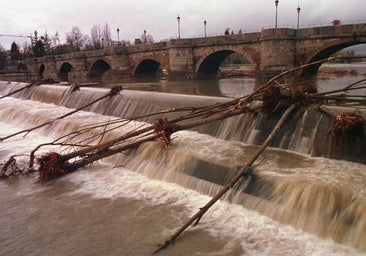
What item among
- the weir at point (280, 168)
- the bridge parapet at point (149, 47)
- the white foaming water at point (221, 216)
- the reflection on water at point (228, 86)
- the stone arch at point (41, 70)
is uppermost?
the bridge parapet at point (149, 47)

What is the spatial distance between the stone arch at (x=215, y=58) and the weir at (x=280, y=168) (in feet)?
61.6

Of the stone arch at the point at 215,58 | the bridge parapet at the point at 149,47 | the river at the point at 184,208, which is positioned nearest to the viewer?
the river at the point at 184,208

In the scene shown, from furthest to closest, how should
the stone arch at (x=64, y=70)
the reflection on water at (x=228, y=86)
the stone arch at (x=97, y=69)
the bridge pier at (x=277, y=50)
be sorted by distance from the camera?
the stone arch at (x=64, y=70) → the stone arch at (x=97, y=69) → the bridge pier at (x=277, y=50) → the reflection on water at (x=228, y=86)

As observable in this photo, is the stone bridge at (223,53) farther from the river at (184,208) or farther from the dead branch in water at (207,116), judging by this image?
the river at (184,208)

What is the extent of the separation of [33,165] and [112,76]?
3355 cm

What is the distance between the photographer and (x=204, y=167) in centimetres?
771

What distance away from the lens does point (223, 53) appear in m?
34.0

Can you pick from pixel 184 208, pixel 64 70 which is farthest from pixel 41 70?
pixel 184 208

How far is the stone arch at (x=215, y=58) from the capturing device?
29562 mm

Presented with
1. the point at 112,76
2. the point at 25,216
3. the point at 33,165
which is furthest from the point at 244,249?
the point at 112,76

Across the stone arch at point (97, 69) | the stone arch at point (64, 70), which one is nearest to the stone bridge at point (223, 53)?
the stone arch at point (97, 69)

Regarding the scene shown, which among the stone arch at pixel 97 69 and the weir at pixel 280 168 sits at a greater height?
the stone arch at pixel 97 69

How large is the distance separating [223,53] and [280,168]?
91.8 feet

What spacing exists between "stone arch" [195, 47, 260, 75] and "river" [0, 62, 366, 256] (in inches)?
849
